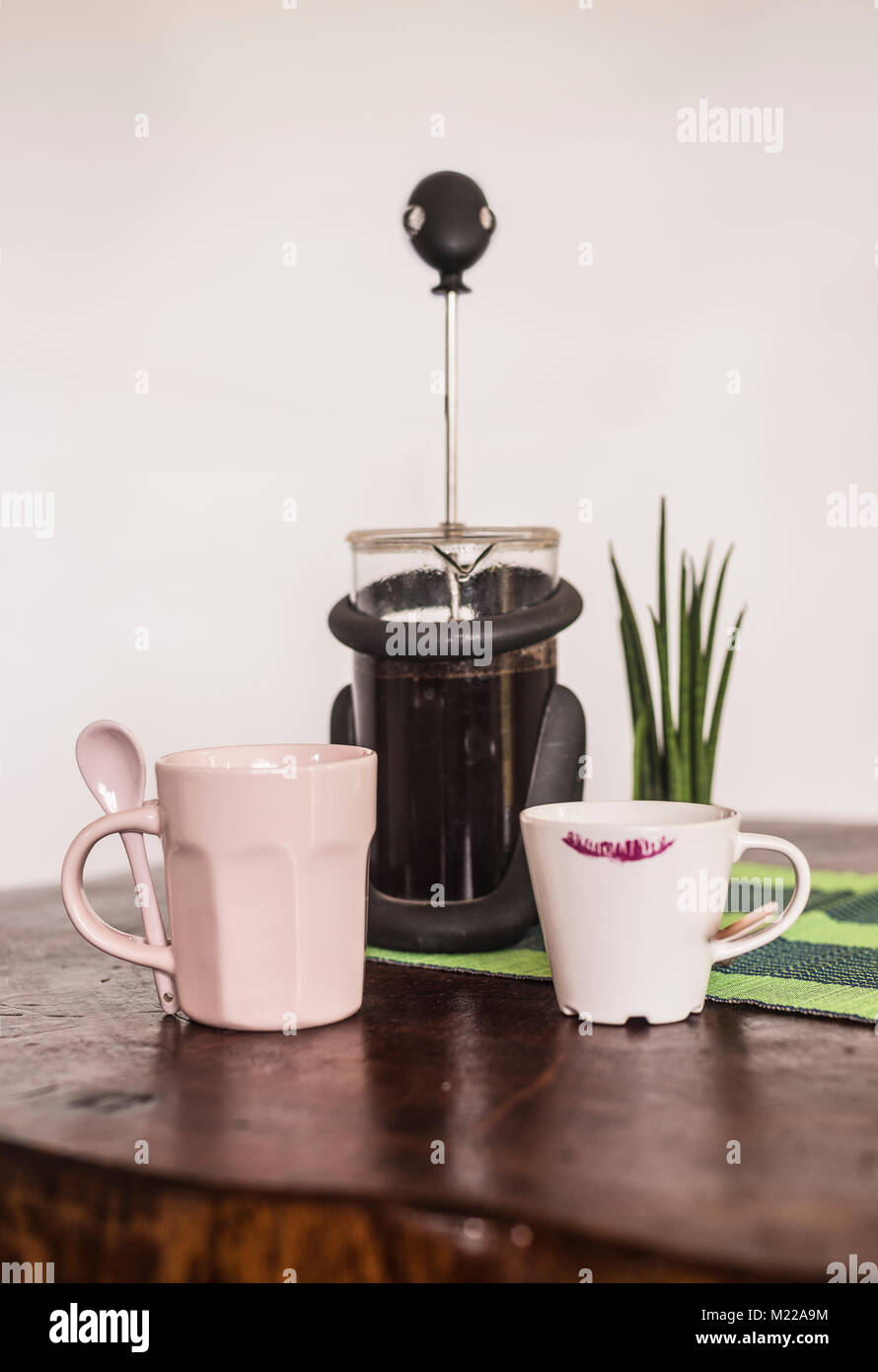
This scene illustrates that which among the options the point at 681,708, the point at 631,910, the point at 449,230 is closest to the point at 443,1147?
the point at 631,910

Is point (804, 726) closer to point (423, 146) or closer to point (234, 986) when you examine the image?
point (423, 146)

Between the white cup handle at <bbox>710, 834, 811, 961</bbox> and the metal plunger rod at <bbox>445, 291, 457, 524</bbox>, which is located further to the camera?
the metal plunger rod at <bbox>445, 291, 457, 524</bbox>

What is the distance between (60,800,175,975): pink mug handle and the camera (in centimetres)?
46

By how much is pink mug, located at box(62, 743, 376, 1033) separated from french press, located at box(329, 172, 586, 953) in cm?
12

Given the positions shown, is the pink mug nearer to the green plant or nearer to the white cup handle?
the white cup handle

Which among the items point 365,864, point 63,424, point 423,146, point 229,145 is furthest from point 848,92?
point 365,864

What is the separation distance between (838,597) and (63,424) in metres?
0.84

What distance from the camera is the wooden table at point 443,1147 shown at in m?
0.29

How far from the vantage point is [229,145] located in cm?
117

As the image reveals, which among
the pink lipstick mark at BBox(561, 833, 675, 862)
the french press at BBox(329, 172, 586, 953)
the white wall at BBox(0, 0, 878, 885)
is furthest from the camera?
the white wall at BBox(0, 0, 878, 885)

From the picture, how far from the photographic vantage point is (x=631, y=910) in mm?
439

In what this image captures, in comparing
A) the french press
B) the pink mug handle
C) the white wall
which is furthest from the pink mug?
the white wall

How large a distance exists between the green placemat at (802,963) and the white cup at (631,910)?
0.04 metres

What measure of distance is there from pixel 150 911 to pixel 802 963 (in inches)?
11.1
